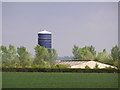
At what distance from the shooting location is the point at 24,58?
63.6ft

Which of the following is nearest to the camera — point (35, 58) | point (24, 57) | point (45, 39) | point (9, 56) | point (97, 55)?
point (9, 56)

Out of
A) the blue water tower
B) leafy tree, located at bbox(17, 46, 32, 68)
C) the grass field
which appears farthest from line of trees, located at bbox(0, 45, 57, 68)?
the blue water tower

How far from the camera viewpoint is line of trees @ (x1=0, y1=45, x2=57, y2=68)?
60.4 feet

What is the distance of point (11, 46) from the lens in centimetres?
1831

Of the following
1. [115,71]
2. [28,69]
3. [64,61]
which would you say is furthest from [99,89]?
[64,61]

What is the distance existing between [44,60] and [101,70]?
702 centimetres

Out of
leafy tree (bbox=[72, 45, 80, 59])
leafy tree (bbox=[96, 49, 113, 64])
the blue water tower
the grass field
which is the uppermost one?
the blue water tower

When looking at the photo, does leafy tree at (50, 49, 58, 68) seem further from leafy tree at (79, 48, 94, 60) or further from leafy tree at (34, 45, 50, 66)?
leafy tree at (79, 48, 94, 60)

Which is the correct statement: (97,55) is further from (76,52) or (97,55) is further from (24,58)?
(24,58)

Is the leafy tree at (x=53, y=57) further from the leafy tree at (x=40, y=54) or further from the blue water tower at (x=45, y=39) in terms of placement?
the blue water tower at (x=45, y=39)

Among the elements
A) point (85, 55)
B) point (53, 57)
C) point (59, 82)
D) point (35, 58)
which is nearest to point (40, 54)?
point (35, 58)

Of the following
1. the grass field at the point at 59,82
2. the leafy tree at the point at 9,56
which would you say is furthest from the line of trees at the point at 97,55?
the grass field at the point at 59,82

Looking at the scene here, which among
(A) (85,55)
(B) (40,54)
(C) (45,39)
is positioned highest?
(C) (45,39)

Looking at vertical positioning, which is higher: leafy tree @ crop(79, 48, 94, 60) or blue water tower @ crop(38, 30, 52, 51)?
blue water tower @ crop(38, 30, 52, 51)
